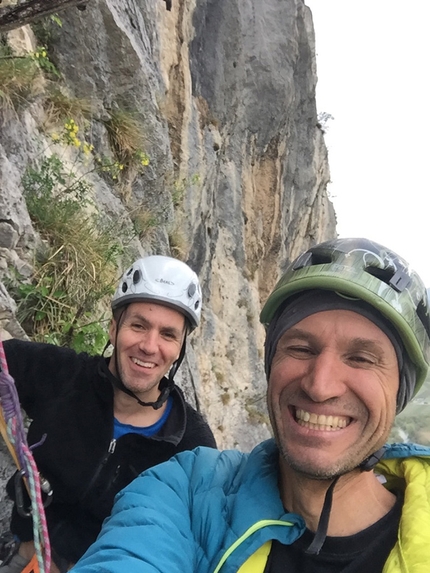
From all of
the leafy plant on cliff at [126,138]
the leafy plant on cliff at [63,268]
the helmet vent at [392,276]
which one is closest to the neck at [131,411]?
the leafy plant on cliff at [63,268]

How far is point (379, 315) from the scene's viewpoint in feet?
5.39

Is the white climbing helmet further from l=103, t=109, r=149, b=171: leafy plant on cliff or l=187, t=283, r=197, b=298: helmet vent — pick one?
l=103, t=109, r=149, b=171: leafy plant on cliff

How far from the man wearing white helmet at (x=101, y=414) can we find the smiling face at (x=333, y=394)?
4.44ft

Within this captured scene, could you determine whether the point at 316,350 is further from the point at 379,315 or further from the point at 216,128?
the point at 216,128

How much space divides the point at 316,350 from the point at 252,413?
933 cm

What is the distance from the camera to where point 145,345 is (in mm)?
2842

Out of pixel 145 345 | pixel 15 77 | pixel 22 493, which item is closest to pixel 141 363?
pixel 145 345

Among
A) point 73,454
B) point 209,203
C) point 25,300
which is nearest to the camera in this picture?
point 73,454

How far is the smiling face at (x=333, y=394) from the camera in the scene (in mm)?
1521

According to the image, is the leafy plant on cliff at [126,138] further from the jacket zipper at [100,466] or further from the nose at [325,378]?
the nose at [325,378]

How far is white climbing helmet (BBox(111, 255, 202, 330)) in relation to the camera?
10.3 ft

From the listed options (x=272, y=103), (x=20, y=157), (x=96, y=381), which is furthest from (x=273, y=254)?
(x=96, y=381)

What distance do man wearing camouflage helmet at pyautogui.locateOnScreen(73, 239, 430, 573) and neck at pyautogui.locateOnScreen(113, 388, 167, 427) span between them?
1075 mm

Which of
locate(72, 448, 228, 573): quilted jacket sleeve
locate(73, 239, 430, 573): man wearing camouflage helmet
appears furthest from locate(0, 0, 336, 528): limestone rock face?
locate(73, 239, 430, 573): man wearing camouflage helmet
